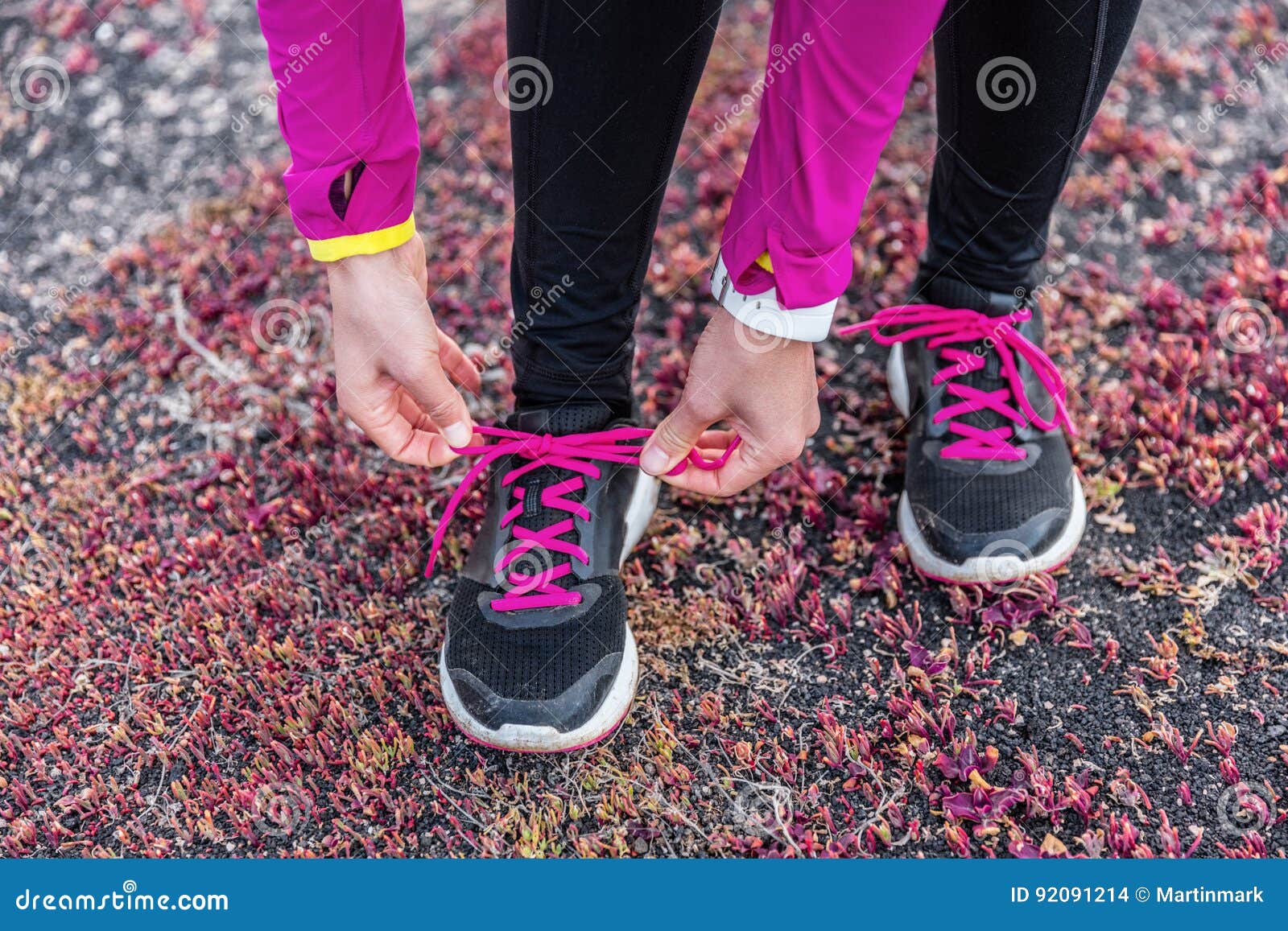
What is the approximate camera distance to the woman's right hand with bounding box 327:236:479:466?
9.40ft

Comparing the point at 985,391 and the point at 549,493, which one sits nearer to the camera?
the point at 549,493

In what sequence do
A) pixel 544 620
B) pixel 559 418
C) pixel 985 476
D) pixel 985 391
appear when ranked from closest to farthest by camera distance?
1. pixel 544 620
2. pixel 559 418
3. pixel 985 476
4. pixel 985 391

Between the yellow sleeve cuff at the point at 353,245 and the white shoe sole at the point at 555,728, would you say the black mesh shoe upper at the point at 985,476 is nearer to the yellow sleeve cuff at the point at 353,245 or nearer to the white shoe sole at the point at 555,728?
the white shoe sole at the point at 555,728

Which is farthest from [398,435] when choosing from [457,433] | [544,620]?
[544,620]

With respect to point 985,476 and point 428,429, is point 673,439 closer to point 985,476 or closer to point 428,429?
point 428,429

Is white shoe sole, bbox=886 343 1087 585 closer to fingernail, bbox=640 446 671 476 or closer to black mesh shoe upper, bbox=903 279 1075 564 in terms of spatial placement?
black mesh shoe upper, bbox=903 279 1075 564

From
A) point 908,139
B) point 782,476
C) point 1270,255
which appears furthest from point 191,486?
point 1270,255

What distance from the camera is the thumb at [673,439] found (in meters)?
2.96

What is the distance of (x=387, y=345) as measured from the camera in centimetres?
288

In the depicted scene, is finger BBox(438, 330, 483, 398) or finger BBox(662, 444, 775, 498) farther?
finger BBox(438, 330, 483, 398)

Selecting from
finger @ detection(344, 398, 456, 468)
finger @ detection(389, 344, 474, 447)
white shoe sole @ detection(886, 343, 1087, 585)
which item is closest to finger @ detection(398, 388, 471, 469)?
finger @ detection(344, 398, 456, 468)

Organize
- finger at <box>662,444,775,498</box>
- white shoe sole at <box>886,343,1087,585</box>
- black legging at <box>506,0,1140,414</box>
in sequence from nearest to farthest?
black legging at <box>506,0,1140,414</box> → finger at <box>662,444,775,498</box> → white shoe sole at <box>886,343,1087,585</box>

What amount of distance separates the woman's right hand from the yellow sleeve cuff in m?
0.02

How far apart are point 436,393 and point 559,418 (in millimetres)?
613
